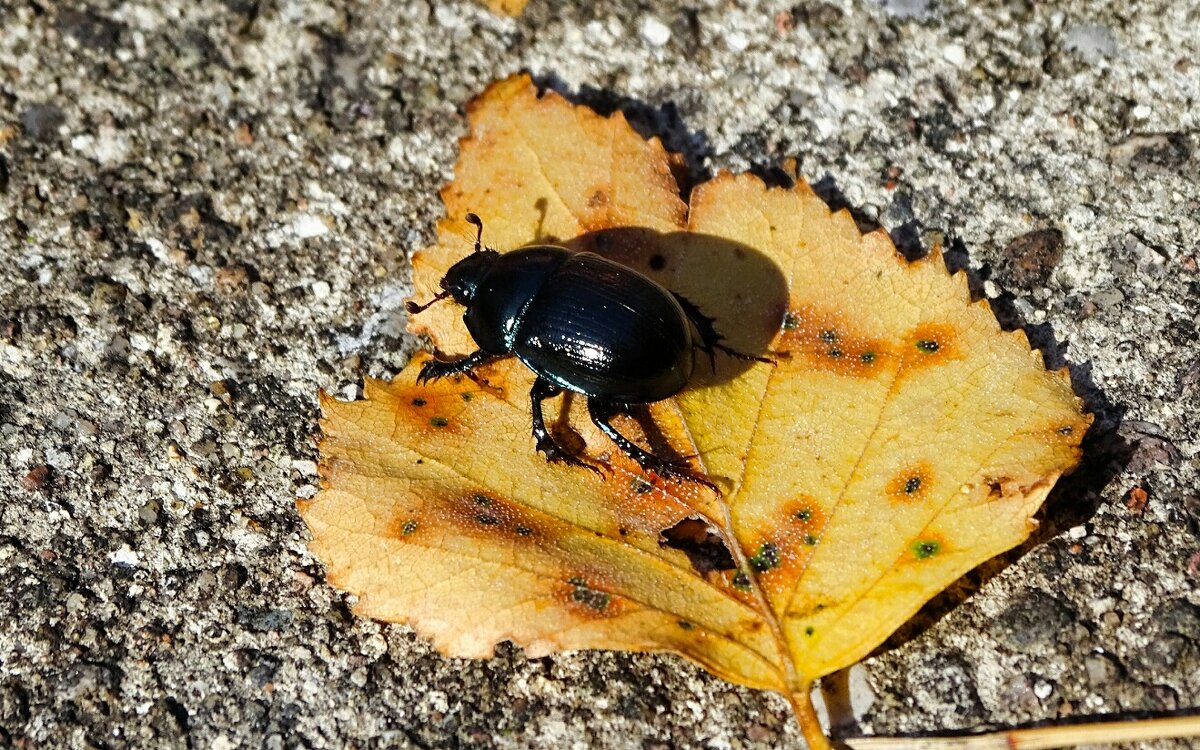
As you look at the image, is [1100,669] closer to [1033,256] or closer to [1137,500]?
[1137,500]

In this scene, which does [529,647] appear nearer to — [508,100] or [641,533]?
[641,533]

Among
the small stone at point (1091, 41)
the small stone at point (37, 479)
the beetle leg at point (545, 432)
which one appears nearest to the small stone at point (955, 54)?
the small stone at point (1091, 41)

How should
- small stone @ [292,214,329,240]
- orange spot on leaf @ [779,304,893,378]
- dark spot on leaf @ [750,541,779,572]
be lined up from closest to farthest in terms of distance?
1. dark spot on leaf @ [750,541,779,572]
2. orange spot on leaf @ [779,304,893,378]
3. small stone @ [292,214,329,240]

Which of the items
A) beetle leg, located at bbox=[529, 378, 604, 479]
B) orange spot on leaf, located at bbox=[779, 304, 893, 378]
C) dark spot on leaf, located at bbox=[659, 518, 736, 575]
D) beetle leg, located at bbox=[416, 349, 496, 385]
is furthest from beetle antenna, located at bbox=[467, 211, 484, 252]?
dark spot on leaf, located at bbox=[659, 518, 736, 575]

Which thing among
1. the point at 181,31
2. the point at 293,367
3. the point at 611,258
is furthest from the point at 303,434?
the point at 181,31

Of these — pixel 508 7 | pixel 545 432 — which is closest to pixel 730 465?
pixel 545 432

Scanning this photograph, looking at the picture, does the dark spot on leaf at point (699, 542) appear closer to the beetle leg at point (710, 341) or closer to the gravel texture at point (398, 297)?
the gravel texture at point (398, 297)

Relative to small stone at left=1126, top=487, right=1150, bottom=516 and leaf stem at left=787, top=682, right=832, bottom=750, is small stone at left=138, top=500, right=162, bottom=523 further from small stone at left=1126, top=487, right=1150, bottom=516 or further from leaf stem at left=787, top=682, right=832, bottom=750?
small stone at left=1126, top=487, right=1150, bottom=516
